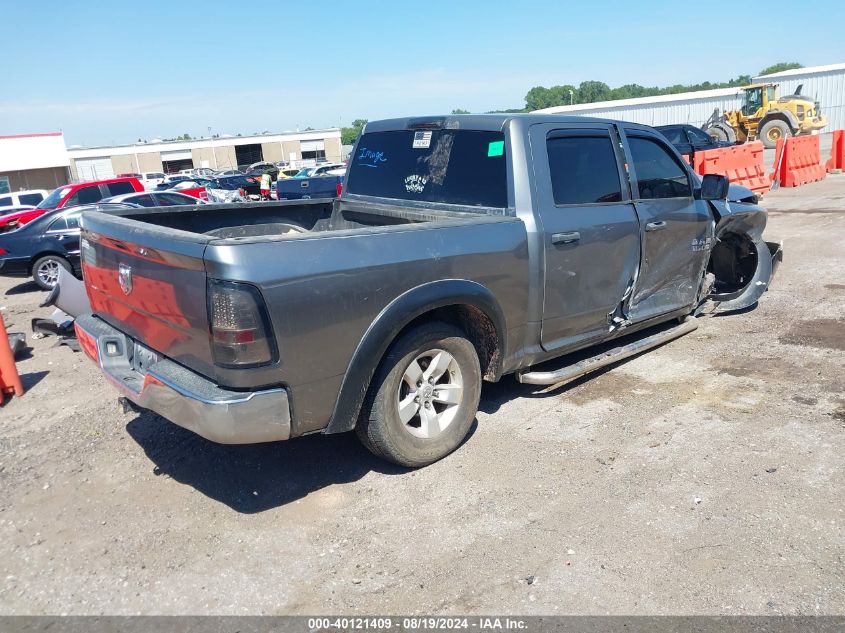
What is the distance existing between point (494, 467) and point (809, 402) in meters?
2.37

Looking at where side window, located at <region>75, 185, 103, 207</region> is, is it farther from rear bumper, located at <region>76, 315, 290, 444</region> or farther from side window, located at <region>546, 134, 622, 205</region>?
side window, located at <region>546, 134, 622, 205</region>

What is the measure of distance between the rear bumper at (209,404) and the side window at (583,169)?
91.1 inches

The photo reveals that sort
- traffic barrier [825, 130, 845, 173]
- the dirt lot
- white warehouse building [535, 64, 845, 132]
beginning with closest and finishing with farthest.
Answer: the dirt lot < traffic barrier [825, 130, 845, 173] < white warehouse building [535, 64, 845, 132]

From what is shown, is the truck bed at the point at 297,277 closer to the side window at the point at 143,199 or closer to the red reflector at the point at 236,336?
the red reflector at the point at 236,336

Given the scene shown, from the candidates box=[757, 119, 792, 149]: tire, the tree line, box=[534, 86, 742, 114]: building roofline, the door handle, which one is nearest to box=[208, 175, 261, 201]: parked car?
box=[757, 119, 792, 149]: tire

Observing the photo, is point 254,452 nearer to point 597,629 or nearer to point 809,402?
point 597,629

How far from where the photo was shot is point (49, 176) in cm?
5053

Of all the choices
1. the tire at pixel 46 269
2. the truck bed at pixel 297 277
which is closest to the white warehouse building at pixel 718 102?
the tire at pixel 46 269

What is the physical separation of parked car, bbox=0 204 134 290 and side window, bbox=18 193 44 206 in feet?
37.5

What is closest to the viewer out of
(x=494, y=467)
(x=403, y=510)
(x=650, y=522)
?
(x=650, y=522)

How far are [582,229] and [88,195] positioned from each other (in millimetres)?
13085

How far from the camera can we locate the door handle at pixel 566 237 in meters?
4.29

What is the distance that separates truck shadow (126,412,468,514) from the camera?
3.84 metres

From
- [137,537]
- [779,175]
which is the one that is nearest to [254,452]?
[137,537]
